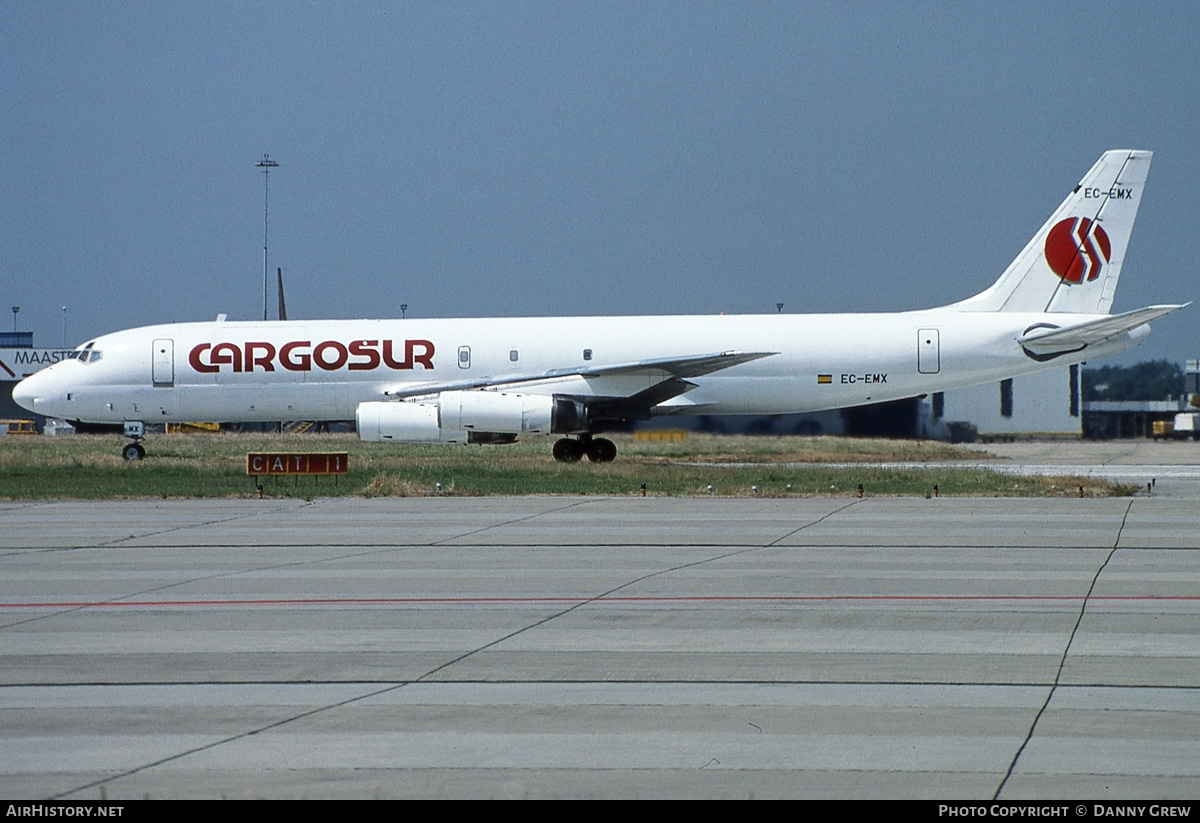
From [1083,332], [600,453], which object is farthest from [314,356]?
[1083,332]

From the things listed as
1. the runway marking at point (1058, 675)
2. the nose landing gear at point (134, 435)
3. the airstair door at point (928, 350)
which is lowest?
the runway marking at point (1058, 675)

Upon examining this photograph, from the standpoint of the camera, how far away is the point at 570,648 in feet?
30.8

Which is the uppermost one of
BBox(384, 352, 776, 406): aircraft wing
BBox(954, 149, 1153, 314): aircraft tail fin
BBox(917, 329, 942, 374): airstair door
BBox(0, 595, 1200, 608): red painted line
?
BBox(954, 149, 1153, 314): aircraft tail fin

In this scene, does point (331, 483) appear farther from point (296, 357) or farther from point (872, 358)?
point (872, 358)

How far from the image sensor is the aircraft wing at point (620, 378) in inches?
1222

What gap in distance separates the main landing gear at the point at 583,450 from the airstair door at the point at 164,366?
10160mm

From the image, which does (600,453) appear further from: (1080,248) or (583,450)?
(1080,248)

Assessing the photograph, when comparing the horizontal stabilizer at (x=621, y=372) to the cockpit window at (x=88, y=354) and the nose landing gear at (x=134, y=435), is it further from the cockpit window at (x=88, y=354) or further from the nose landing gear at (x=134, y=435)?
the cockpit window at (x=88, y=354)

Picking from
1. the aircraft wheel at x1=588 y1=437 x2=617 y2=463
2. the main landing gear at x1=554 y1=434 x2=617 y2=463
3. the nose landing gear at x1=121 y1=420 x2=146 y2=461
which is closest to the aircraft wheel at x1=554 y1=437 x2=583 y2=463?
the main landing gear at x1=554 y1=434 x2=617 y2=463

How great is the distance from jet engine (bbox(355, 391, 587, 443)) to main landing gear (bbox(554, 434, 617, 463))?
2567 mm

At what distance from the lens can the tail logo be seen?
33.4 m

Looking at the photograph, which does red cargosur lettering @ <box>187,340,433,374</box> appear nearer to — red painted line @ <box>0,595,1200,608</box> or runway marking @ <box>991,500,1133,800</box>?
runway marking @ <box>991,500,1133,800</box>

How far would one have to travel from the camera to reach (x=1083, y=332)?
31422 millimetres

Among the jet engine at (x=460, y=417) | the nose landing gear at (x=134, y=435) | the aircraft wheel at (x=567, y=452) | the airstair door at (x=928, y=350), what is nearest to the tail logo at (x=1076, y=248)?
the airstair door at (x=928, y=350)
